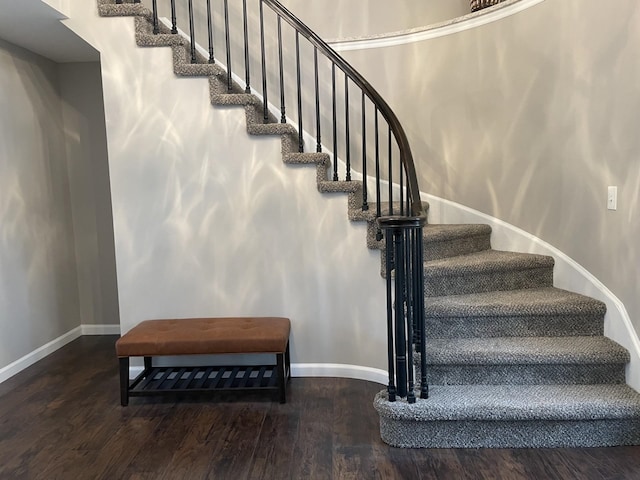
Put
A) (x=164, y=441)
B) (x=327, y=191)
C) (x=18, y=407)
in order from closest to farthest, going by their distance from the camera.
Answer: (x=164, y=441), (x=18, y=407), (x=327, y=191)

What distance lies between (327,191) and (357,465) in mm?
1566

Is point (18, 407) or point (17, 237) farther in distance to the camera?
point (17, 237)

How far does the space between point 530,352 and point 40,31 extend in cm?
354

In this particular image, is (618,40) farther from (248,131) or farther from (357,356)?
(357,356)

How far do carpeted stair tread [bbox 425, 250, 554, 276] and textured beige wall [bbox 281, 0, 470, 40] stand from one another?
199 cm

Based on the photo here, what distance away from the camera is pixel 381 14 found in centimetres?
380

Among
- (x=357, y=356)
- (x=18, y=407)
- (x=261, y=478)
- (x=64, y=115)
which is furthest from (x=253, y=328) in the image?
(x=64, y=115)

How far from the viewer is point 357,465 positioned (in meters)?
2.10

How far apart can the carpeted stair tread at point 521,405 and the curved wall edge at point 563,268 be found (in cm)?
19

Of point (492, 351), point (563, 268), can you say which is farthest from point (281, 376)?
point (563, 268)

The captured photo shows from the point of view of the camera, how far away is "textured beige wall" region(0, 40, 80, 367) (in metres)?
3.27

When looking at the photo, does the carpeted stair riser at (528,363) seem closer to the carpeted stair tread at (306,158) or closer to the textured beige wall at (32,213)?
the carpeted stair tread at (306,158)

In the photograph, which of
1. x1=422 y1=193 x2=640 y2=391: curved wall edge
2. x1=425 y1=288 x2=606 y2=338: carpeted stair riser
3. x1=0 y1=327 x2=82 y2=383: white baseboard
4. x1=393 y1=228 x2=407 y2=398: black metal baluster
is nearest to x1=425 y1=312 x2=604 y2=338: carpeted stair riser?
x1=425 y1=288 x2=606 y2=338: carpeted stair riser

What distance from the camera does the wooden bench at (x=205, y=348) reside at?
269 centimetres
